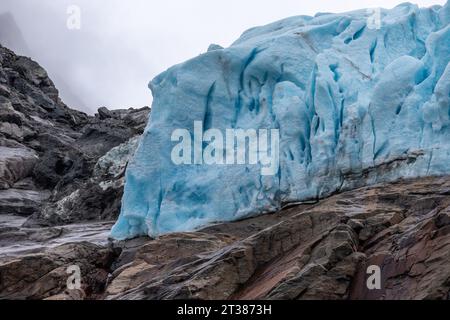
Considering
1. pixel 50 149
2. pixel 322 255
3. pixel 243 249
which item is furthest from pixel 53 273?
pixel 50 149

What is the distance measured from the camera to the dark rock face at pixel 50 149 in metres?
17.6

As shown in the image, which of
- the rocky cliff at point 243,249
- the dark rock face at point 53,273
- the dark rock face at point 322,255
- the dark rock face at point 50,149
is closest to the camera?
the dark rock face at point 322,255

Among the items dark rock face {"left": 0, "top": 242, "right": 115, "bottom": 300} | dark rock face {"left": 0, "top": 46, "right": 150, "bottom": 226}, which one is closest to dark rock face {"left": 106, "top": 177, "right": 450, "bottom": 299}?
dark rock face {"left": 0, "top": 242, "right": 115, "bottom": 300}

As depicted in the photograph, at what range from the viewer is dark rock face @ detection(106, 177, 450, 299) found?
7828 millimetres

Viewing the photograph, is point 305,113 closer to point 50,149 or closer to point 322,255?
point 322,255

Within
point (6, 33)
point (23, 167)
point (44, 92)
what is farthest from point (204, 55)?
point (6, 33)

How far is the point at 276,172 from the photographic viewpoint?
39.9ft

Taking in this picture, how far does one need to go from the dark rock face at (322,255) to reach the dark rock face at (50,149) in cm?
637

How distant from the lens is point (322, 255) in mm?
8453

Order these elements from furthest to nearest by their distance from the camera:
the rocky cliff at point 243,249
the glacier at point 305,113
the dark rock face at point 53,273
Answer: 1. the glacier at point 305,113
2. the dark rock face at point 53,273
3. the rocky cliff at point 243,249

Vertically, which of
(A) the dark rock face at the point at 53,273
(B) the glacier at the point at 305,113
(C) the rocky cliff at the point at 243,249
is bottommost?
(A) the dark rock face at the point at 53,273

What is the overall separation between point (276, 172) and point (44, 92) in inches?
777

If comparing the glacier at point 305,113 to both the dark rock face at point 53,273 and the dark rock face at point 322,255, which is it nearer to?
the dark rock face at point 322,255

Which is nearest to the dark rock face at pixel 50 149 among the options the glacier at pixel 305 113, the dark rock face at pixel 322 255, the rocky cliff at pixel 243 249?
the rocky cliff at pixel 243 249
